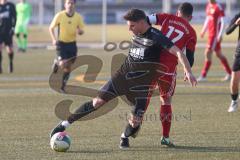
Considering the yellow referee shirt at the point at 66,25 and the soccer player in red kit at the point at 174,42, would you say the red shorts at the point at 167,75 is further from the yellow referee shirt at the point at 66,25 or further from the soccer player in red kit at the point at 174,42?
the yellow referee shirt at the point at 66,25

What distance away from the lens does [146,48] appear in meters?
8.67

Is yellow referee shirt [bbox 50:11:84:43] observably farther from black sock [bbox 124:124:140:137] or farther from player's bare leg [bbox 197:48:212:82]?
black sock [bbox 124:124:140:137]

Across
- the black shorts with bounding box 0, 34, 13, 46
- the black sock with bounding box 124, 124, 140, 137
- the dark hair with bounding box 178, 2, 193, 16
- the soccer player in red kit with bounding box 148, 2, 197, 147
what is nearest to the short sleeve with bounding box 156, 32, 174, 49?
the soccer player in red kit with bounding box 148, 2, 197, 147

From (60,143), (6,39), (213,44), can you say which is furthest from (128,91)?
(6,39)

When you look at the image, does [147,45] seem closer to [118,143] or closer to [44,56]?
[118,143]

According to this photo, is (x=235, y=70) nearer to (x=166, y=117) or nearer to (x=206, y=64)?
(x=166, y=117)

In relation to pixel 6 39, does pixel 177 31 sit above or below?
above

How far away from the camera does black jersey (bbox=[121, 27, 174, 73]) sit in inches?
332

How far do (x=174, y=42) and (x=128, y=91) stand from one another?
872mm

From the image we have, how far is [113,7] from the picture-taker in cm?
3847

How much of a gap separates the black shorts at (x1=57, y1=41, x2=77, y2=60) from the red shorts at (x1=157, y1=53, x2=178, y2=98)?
6396 mm

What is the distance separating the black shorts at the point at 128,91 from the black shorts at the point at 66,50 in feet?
21.0

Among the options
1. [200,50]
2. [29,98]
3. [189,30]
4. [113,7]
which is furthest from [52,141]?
[113,7]

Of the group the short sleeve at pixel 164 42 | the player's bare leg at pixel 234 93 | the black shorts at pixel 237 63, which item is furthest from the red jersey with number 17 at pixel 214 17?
the short sleeve at pixel 164 42
